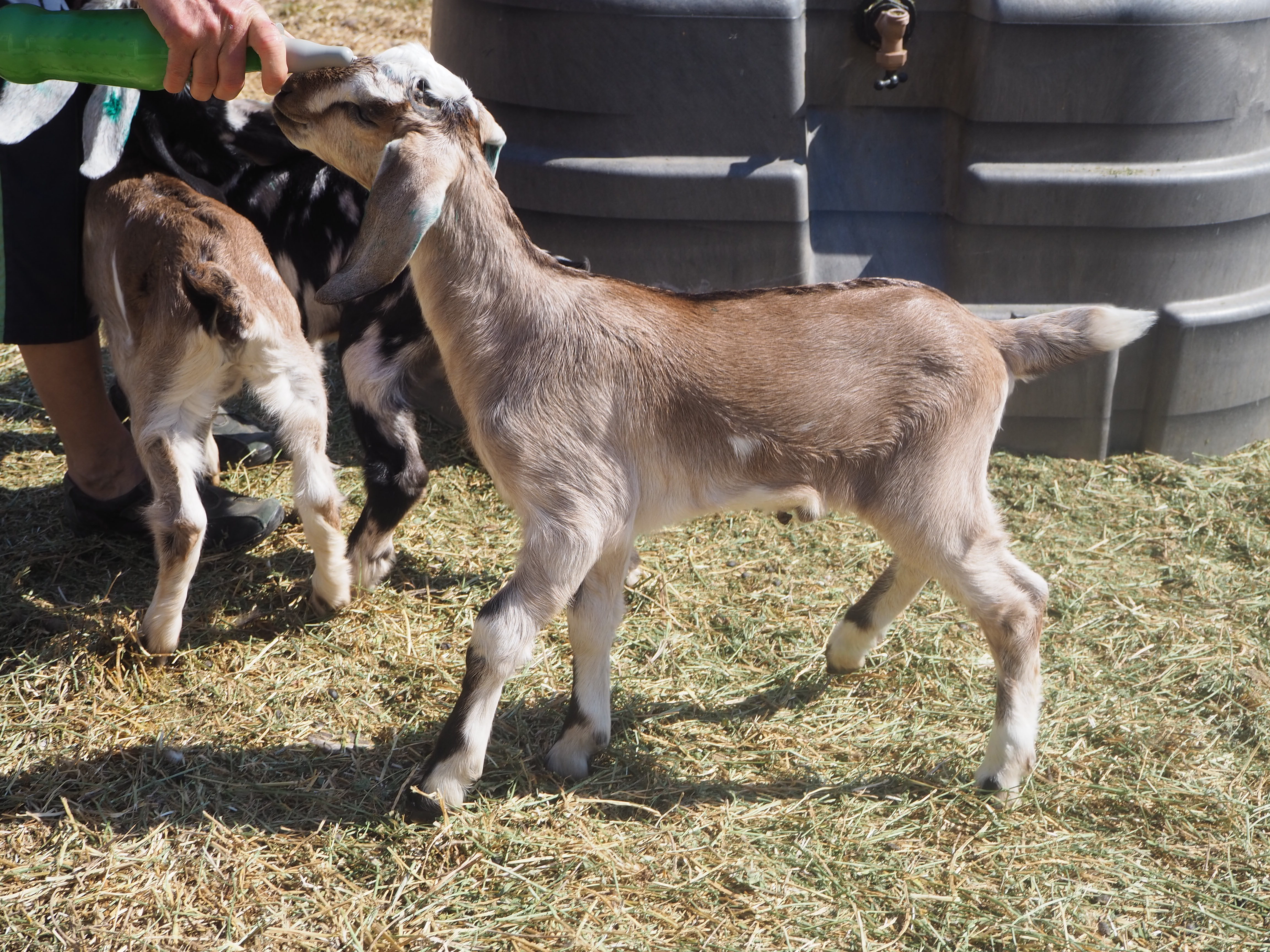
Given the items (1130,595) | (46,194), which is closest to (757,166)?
(1130,595)

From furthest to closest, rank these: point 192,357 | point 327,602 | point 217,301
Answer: point 327,602, point 192,357, point 217,301

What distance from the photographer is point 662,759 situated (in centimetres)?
316

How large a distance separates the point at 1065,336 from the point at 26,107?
3.05 metres

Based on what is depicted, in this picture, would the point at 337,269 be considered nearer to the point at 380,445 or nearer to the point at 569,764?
the point at 380,445

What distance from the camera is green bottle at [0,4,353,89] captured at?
9.23 feet

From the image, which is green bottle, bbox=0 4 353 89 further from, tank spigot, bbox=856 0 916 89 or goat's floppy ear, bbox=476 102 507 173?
tank spigot, bbox=856 0 916 89

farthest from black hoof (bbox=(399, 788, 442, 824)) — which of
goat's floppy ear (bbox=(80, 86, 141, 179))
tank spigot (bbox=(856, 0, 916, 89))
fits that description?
tank spigot (bbox=(856, 0, 916, 89))

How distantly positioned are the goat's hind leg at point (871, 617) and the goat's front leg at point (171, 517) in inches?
75.3

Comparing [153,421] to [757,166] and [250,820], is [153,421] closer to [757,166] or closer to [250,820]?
[250,820]

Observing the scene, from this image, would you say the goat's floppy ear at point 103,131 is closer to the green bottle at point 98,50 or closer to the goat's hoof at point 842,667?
the green bottle at point 98,50

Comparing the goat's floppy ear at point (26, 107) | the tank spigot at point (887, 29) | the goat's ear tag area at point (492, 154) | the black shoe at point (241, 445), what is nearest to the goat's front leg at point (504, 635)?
the goat's ear tag area at point (492, 154)

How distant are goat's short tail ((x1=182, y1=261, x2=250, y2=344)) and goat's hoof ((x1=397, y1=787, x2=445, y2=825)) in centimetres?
137

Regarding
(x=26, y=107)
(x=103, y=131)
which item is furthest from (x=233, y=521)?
(x=26, y=107)

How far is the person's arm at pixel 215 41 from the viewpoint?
8.93ft
